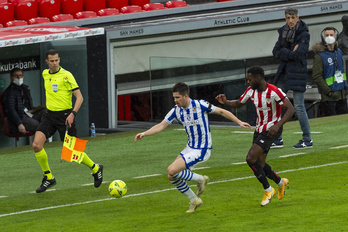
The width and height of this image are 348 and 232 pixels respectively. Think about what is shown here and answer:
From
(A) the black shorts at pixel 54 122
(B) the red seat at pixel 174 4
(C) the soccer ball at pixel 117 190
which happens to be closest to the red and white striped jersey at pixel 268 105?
(C) the soccer ball at pixel 117 190

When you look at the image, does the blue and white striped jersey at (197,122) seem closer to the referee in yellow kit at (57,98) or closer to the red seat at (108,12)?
the referee in yellow kit at (57,98)

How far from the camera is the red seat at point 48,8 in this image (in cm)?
2214

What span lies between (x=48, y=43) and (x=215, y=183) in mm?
8096

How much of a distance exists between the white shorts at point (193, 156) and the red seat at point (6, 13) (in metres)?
12.1

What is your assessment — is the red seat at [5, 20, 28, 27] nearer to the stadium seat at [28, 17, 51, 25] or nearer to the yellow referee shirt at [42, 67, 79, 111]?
the stadium seat at [28, 17, 51, 25]

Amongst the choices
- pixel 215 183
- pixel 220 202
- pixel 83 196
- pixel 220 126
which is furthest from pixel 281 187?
pixel 220 126

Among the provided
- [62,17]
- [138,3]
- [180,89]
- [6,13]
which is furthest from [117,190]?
[138,3]

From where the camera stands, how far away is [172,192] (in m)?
11.8

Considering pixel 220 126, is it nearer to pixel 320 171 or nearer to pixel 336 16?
pixel 336 16

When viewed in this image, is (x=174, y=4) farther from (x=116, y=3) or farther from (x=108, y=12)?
(x=108, y=12)

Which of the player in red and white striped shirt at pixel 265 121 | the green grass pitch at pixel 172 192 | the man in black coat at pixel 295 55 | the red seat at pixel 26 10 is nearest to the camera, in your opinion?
the green grass pitch at pixel 172 192

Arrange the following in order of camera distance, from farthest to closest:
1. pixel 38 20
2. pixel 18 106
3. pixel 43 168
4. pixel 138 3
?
pixel 138 3 → pixel 38 20 → pixel 18 106 → pixel 43 168

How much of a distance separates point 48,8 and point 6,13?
3.76ft

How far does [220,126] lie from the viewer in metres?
19.3
